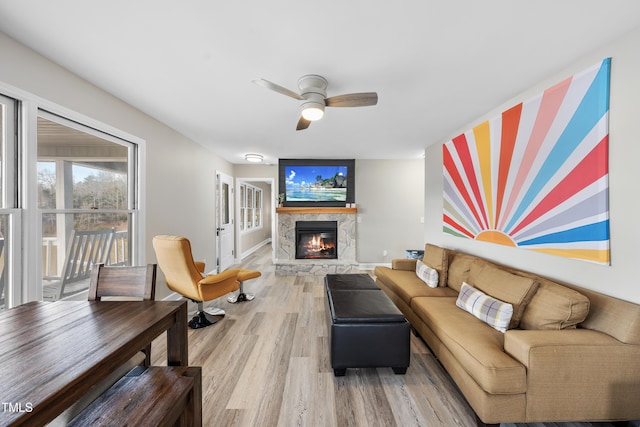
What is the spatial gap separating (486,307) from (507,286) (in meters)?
0.25

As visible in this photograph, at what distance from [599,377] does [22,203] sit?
3.84 meters

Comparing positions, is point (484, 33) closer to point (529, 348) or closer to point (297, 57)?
point (297, 57)

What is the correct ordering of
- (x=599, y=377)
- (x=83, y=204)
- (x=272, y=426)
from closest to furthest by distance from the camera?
1. (x=599, y=377)
2. (x=272, y=426)
3. (x=83, y=204)

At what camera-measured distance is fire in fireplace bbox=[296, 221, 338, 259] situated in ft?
18.0

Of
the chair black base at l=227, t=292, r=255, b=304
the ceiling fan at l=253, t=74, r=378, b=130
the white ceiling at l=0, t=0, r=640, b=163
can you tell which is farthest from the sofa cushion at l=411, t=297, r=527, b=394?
the chair black base at l=227, t=292, r=255, b=304

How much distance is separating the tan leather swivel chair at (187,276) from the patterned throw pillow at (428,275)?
7.47ft

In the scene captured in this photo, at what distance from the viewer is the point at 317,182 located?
535 cm

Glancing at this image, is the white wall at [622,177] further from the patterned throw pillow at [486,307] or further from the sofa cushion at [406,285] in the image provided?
the sofa cushion at [406,285]

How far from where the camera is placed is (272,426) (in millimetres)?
1535

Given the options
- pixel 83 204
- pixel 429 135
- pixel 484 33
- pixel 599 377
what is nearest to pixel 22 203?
pixel 83 204

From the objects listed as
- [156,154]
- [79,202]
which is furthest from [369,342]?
[156,154]

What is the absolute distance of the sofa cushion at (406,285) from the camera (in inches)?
108

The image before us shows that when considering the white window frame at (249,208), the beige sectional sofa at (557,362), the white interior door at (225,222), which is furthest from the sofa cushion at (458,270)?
the white window frame at (249,208)

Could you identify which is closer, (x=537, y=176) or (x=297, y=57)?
(x=297, y=57)
